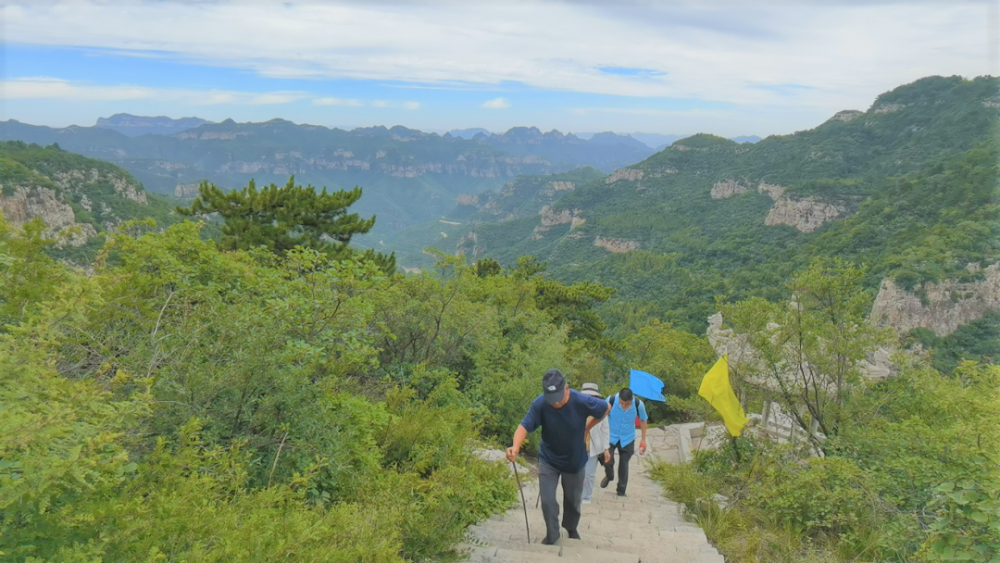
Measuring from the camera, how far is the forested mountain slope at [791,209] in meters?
41.8

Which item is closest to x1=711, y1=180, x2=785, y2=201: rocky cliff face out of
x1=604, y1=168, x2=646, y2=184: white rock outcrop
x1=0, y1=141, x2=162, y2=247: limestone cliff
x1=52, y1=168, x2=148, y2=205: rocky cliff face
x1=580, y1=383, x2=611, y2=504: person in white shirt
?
x1=604, y1=168, x2=646, y2=184: white rock outcrop

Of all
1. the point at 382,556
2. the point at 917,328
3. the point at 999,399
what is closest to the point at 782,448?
the point at 999,399

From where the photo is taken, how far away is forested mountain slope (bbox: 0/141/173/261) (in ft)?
151

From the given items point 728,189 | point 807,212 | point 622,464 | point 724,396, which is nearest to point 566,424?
point 622,464

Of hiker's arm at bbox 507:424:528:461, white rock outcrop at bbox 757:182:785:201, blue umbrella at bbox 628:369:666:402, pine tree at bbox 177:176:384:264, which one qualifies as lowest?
blue umbrella at bbox 628:369:666:402

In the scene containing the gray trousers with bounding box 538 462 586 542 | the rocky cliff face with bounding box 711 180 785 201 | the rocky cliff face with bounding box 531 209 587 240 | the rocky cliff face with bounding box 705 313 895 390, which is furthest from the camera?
the rocky cliff face with bounding box 531 209 587 240

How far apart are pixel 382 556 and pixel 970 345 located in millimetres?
38221

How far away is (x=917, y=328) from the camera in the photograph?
→ 3297 cm

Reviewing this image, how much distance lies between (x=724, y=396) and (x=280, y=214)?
503 inches

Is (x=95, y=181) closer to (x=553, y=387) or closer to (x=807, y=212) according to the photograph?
(x=553, y=387)

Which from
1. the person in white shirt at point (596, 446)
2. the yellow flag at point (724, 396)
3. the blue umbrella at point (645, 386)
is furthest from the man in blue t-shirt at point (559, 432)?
the blue umbrella at point (645, 386)

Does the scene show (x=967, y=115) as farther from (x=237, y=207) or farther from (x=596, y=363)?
(x=237, y=207)

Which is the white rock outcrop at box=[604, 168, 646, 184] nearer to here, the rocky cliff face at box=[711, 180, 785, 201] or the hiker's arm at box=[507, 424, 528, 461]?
the rocky cliff face at box=[711, 180, 785, 201]

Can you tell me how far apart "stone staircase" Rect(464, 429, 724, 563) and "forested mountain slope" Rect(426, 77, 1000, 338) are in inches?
699
